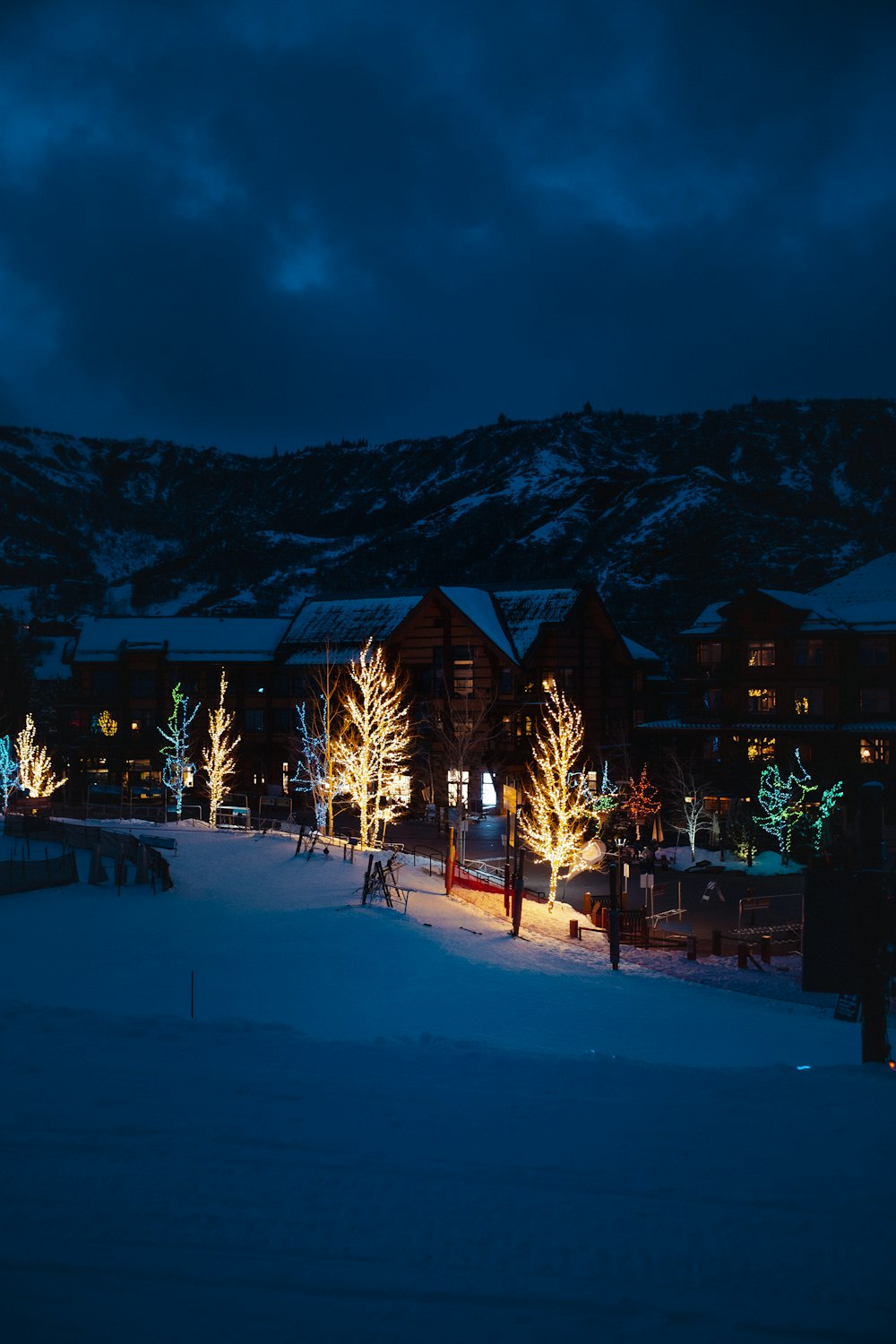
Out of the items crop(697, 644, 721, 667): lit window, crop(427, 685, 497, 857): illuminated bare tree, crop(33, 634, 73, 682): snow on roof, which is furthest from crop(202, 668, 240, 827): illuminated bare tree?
crop(697, 644, 721, 667): lit window

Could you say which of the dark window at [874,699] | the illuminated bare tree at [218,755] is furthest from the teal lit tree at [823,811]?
the illuminated bare tree at [218,755]

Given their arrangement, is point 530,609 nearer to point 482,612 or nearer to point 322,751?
point 482,612

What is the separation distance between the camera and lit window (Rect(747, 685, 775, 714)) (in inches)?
1729

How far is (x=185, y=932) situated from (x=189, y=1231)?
42.9 feet

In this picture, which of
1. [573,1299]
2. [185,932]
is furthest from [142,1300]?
[185,932]

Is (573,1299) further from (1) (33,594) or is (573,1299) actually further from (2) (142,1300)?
(1) (33,594)

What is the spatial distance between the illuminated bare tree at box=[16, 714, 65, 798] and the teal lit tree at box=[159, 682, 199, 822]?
5.99m

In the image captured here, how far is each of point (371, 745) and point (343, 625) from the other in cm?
1545

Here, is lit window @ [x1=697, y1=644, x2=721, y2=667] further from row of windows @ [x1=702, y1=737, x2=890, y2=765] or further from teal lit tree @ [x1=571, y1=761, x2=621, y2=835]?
teal lit tree @ [x1=571, y1=761, x2=621, y2=835]

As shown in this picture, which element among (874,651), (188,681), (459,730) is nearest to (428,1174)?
(459,730)

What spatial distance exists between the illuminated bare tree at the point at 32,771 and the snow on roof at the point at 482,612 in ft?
74.6

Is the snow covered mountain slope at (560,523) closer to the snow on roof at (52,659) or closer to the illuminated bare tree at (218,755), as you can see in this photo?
the snow on roof at (52,659)

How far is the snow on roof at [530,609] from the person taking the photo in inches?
1751

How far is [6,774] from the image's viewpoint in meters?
42.9
